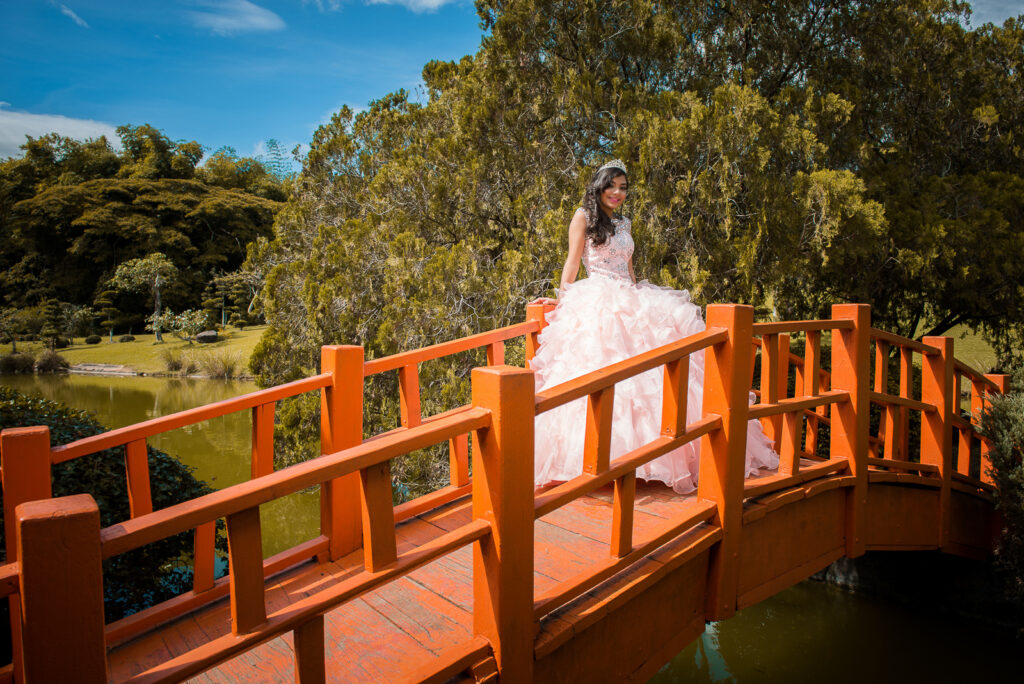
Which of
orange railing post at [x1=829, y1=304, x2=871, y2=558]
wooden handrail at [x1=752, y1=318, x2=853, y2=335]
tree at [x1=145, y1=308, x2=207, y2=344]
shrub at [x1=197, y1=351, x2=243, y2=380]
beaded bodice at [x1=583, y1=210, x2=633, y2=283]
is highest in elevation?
Result: beaded bodice at [x1=583, y1=210, x2=633, y2=283]

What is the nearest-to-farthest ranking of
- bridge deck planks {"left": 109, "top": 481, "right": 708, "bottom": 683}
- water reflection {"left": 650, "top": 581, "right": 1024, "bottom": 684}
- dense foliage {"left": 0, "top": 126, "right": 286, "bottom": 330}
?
bridge deck planks {"left": 109, "top": 481, "right": 708, "bottom": 683}, water reflection {"left": 650, "top": 581, "right": 1024, "bottom": 684}, dense foliage {"left": 0, "top": 126, "right": 286, "bottom": 330}

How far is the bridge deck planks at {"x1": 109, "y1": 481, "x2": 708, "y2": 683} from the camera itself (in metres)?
1.99

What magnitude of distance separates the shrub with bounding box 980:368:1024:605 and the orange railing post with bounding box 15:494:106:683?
537 cm

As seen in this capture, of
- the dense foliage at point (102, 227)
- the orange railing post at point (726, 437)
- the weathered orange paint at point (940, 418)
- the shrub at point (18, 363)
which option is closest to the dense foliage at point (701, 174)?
the weathered orange paint at point (940, 418)

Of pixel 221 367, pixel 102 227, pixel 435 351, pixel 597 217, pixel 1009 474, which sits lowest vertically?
pixel 221 367

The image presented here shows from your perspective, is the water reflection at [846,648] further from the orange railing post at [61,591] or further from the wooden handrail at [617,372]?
the orange railing post at [61,591]

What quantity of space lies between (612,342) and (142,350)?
26.8 metres

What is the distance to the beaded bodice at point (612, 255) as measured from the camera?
3.95m

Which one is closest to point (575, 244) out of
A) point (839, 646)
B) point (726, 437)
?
point (726, 437)

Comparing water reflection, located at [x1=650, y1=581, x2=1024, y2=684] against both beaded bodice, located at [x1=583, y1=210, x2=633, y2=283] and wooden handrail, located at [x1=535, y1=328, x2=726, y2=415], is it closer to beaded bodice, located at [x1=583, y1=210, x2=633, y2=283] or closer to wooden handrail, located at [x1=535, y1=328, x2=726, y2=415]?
beaded bodice, located at [x1=583, y1=210, x2=633, y2=283]

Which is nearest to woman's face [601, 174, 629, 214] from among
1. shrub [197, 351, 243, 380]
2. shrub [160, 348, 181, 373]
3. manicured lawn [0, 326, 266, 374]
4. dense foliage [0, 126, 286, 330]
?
shrub [197, 351, 243, 380]

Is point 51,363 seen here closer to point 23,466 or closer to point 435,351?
point 435,351

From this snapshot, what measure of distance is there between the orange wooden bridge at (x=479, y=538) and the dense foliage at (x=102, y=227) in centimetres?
2982

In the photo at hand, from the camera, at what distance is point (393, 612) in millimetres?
2252
